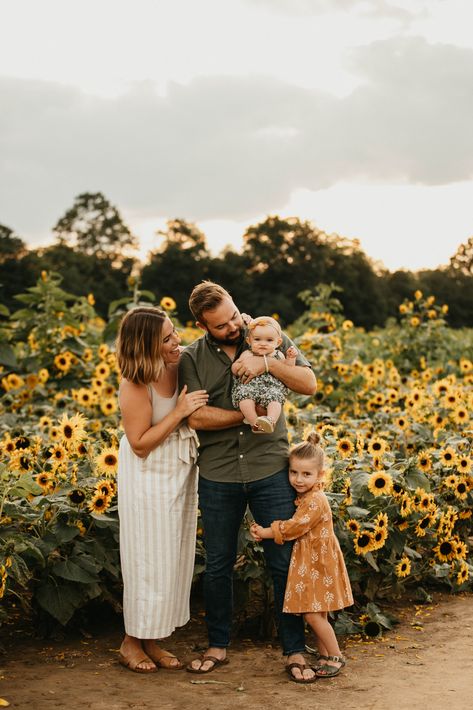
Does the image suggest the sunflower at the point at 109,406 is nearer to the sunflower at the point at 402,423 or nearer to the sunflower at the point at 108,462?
the sunflower at the point at 402,423

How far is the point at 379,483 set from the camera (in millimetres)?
4824

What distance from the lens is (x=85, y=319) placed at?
9281mm

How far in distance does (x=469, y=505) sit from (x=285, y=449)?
7.28 feet

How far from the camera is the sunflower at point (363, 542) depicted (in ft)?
15.1

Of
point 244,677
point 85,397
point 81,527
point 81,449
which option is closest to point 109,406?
point 85,397

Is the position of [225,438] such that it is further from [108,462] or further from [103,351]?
[103,351]

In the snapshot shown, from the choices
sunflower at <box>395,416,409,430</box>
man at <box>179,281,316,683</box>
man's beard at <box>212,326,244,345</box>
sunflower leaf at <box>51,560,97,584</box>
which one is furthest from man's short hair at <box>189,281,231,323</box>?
sunflower at <box>395,416,409,430</box>

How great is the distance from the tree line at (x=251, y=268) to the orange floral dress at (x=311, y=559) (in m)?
32.7

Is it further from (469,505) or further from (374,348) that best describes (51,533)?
(374,348)

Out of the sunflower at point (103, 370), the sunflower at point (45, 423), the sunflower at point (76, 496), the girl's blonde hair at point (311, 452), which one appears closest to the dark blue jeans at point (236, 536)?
the girl's blonde hair at point (311, 452)

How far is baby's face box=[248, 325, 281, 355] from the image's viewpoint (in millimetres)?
3828

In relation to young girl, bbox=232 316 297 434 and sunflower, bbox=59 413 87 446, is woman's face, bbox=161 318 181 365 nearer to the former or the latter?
young girl, bbox=232 316 297 434

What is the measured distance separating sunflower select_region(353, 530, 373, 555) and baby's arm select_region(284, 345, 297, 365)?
1.17 metres

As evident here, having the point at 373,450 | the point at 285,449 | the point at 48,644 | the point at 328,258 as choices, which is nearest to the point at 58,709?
the point at 48,644
